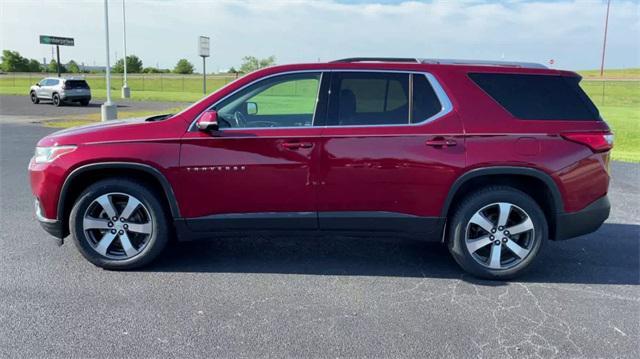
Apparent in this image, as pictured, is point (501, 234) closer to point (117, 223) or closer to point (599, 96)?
point (117, 223)

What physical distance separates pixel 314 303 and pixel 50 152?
8.37ft

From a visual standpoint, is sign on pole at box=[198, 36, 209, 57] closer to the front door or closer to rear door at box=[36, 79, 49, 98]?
rear door at box=[36, 79, 49, 98]

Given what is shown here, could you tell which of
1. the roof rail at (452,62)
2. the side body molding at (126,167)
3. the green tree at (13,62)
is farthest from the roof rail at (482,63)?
the green tree at (13,62)

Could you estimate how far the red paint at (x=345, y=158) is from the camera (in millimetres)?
3951

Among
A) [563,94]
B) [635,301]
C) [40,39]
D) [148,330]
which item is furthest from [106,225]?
[40,39]

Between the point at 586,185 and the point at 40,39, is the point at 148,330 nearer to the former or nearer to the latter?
the point at 586,185

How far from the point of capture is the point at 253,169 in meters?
3.98

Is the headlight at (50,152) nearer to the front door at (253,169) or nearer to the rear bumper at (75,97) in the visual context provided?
the front door at (253,169)

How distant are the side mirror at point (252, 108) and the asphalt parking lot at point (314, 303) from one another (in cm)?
136

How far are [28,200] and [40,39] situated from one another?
171ft

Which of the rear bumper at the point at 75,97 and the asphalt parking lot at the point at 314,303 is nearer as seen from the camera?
the asphalt parking lot at the point at 314,303

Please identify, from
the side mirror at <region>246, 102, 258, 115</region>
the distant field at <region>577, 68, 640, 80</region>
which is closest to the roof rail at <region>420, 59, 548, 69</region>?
the side mirror at <region>246, 102, 258, 115</region>

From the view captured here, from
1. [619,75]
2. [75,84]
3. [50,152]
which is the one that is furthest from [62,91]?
[619,75]

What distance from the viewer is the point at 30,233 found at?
5.20m
